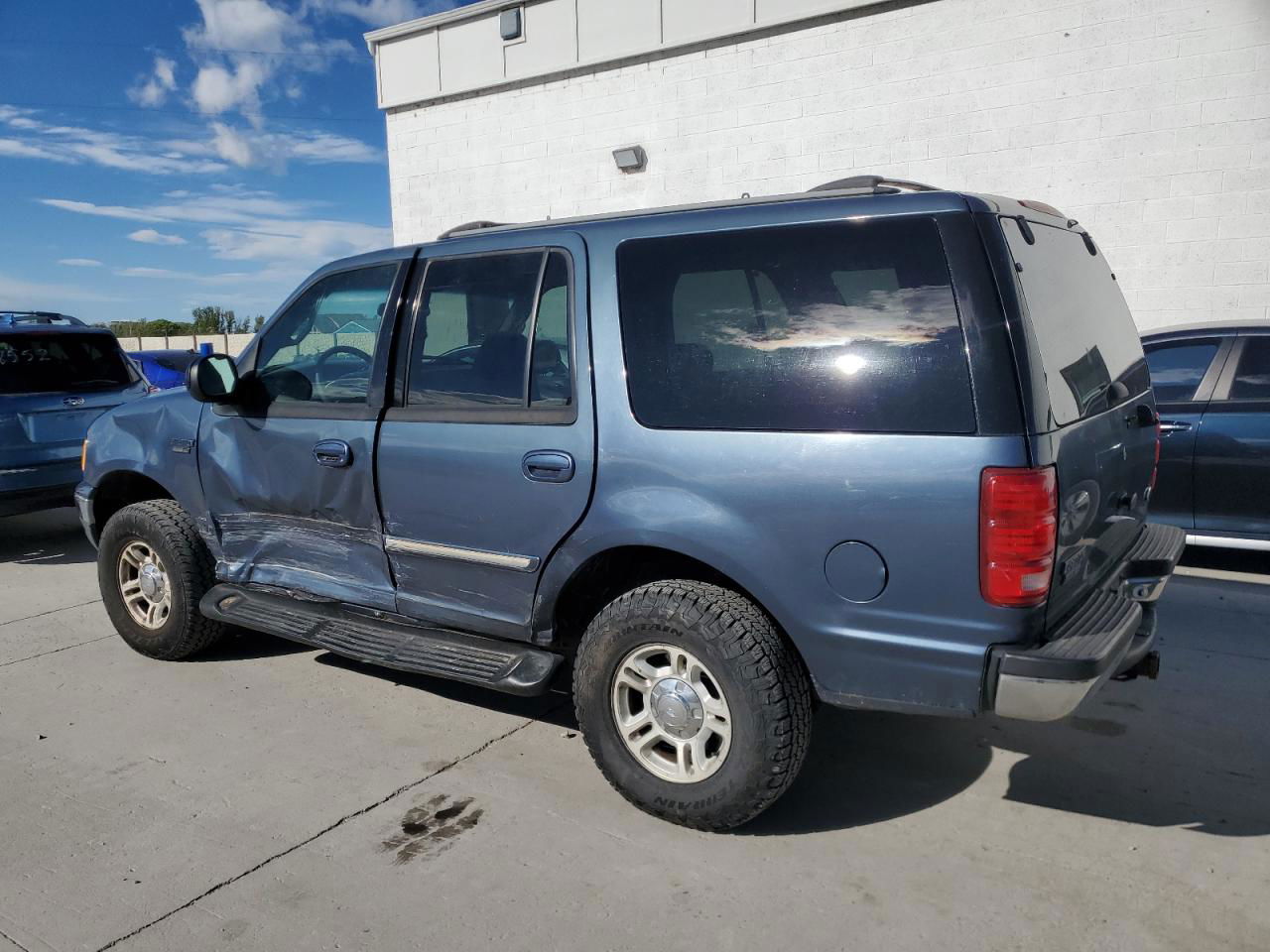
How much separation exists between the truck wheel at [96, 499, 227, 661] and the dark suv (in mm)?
533

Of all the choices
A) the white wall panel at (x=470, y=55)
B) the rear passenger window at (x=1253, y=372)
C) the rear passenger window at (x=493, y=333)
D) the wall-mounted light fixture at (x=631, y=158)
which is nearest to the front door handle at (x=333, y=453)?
the rear passenger window at (x=493, y=333)

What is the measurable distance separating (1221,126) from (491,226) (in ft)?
23.7

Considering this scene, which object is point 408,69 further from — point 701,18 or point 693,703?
→ point 693,703

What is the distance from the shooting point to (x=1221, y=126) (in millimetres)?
8203

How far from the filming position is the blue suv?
7.00 meters

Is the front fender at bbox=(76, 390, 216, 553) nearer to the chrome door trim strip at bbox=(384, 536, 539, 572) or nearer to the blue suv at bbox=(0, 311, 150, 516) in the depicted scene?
the chrome door trim strip at bbox=(384, 536, 539, 572)

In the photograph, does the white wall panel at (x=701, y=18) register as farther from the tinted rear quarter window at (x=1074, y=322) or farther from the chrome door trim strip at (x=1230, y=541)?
the tinted rear quarter window at (x=1074, y=322)

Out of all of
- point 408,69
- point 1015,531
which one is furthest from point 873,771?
point 408,69

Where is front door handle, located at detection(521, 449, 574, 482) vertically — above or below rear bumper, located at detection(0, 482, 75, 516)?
above

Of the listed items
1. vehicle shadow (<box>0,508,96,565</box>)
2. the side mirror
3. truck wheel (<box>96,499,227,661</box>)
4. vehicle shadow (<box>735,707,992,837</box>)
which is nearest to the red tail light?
vehicle shadow (<box>735,707,992,837</box>)

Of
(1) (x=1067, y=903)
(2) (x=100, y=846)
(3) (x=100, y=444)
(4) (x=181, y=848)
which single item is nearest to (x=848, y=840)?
(1) (x=1067, y=903)

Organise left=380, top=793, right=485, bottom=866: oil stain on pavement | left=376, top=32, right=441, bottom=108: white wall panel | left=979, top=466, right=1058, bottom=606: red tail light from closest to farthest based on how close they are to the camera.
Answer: left=979, top=466, right=1058, bottom=606: red tail light, left=380, top=793, right=485, bottom=866: oil stain on pavement, left=376, top=32, right=441, bottom=108: white wall panel

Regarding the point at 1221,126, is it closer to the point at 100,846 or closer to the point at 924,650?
the point at 924,650

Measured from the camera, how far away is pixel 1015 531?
2.50 metres
